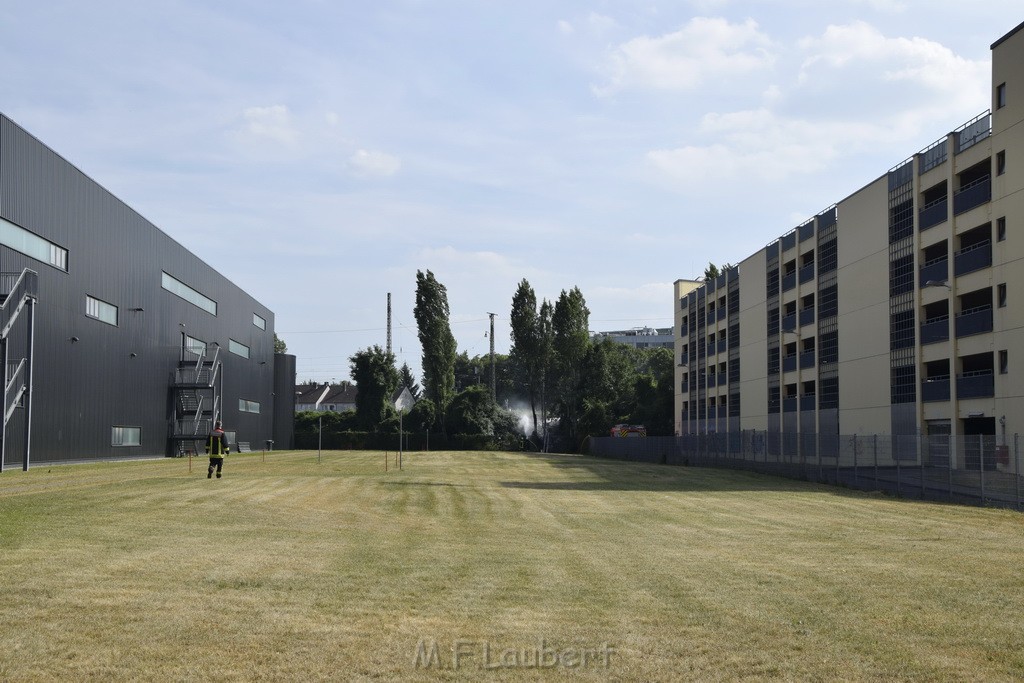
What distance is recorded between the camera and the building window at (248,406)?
7931 cm

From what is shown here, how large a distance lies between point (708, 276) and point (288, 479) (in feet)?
238

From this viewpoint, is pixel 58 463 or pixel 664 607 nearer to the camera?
pixel 664 607

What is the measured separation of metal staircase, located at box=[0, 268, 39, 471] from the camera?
37.6 metres

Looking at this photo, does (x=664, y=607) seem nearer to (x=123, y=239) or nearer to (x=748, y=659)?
(x=748, y=659)

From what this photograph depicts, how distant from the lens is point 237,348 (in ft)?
257

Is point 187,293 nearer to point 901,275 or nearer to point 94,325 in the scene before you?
point 94,325

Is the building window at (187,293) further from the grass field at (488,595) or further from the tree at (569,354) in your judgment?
the grass field at (488,595)

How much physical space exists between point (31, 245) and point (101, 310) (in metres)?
8.74

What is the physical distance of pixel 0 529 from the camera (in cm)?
1422

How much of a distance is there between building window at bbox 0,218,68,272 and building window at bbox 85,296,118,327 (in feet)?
11.1

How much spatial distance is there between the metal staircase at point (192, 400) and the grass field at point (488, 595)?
43.4m

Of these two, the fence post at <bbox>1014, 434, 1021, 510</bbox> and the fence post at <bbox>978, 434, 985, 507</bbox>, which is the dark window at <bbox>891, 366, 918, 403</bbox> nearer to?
the fence post at <bbox>978, 434, 985, 507</bbox>

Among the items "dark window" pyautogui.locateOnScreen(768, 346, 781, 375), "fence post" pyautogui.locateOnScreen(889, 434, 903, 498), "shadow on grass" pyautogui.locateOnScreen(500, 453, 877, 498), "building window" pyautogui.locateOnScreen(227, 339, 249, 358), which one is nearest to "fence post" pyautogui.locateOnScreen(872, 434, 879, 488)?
"fence post" pyautogui.locateOnScreen(889, 434, 903, 498)

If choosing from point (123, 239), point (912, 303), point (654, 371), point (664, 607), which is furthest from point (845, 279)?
point (654, 371)
